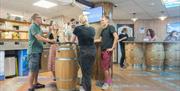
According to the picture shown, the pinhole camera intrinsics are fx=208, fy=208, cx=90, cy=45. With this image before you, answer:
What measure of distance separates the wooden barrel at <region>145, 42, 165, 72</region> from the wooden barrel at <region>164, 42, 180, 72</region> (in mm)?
218

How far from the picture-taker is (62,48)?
3.66m

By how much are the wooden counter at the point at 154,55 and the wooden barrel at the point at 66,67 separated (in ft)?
13.5

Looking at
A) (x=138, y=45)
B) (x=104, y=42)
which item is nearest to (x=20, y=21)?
(x=138, y=45)

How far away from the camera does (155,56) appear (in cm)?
704

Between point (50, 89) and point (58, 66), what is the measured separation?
0.68 metres

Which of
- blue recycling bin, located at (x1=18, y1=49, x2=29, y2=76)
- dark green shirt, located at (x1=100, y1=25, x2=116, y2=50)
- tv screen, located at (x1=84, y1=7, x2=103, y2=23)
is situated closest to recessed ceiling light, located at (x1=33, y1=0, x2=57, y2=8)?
tv screen, located at (x1=84, y1=7, x2=103, y2=23)

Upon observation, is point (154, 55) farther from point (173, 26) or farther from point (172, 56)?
point (173, 26)

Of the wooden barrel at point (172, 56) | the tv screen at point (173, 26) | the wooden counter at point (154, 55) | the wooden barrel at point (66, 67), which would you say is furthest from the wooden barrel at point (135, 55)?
the tv screen at point (173, 26)

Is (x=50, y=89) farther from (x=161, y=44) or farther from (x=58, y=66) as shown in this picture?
(x=161, y=44)

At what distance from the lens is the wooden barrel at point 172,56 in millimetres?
6977

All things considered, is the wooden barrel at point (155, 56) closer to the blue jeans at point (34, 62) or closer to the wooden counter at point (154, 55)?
the wooden counter at point (154, 55)

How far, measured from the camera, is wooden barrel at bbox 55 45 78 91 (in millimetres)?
3629

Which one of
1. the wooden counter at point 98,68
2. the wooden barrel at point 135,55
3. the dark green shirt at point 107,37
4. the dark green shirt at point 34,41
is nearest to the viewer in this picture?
the dark green shirt at point 34,41

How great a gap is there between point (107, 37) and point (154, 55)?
351cm
